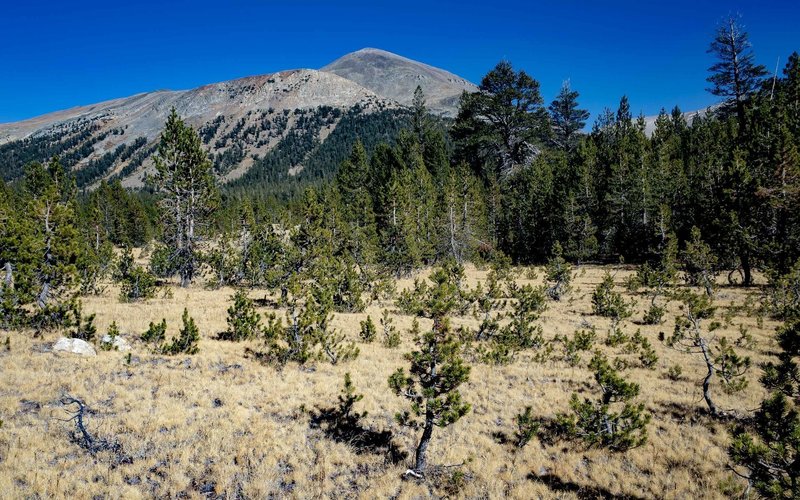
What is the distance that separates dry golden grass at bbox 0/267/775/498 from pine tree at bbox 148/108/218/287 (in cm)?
1361

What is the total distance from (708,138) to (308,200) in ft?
169

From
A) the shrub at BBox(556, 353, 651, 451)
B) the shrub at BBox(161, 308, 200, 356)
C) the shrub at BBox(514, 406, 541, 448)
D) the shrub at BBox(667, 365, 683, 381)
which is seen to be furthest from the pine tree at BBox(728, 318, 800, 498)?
the shrub at BBox(161, 308, 200, 356)

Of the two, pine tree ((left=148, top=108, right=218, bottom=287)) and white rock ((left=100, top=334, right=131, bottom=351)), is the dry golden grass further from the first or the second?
pine tree ((left=148, top=108, right=218, bottom=287))

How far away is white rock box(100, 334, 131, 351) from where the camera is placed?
12.7 metres

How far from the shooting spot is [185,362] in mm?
12422

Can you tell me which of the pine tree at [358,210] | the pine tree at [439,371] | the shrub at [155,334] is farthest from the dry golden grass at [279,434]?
the pine tree at [358,210]

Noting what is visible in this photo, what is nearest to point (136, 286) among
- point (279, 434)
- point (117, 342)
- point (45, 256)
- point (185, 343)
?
point (45, 256)

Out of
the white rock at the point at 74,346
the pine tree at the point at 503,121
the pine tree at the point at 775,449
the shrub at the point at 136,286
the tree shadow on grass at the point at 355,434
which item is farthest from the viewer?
the pine tree at the point at 503,121

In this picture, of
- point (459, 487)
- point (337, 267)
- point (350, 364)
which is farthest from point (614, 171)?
point (459, 487)

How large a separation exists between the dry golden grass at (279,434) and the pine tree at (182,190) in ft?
44.6

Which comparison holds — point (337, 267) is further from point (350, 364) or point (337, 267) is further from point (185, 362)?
point (185, 362)

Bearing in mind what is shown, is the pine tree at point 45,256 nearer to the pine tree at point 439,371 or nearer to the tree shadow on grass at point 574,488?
the pine tree at point 439,371

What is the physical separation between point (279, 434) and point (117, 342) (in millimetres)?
7975

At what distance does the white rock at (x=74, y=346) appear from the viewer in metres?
12.1
